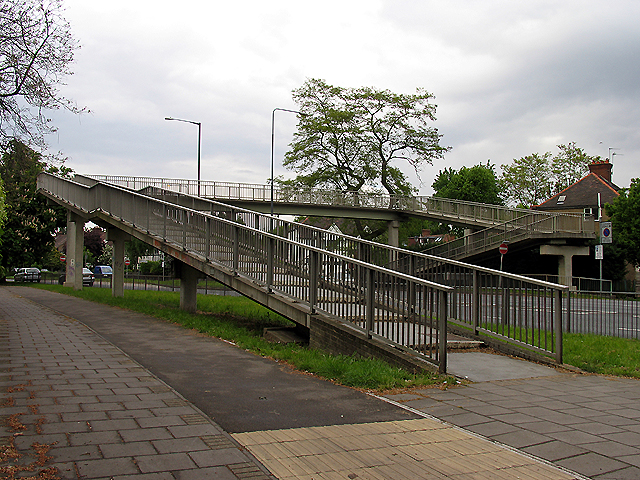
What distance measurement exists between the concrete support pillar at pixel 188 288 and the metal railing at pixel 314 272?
44.5 inches

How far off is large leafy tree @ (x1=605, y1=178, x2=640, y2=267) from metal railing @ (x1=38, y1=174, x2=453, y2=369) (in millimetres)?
33366

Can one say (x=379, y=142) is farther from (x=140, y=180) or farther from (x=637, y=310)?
(x=637, y=310)

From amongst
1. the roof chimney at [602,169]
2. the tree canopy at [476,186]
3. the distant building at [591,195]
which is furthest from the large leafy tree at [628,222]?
the tree canopy at [476,186]

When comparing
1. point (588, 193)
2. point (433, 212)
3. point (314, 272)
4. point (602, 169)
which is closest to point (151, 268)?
point (433, 212)

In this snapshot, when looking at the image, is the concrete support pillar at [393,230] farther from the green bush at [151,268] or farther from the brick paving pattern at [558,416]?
the brick paving pattern at [558,416]

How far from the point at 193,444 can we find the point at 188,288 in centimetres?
1140

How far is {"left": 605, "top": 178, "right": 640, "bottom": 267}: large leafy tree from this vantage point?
38094mm

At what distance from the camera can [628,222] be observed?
127 feet

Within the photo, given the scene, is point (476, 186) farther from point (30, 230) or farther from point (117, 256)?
point (117, 256)

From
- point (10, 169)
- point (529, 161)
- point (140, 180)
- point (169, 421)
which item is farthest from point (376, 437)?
point (529, 161)

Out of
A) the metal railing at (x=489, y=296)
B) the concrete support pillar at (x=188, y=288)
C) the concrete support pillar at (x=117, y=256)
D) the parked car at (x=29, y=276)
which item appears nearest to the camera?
the metal railing at (x=489, y=296)

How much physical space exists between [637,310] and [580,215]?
81.4 feet

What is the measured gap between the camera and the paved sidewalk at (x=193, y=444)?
371 centimetres

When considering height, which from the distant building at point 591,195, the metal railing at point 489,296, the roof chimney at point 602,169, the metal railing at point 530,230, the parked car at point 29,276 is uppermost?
the roof chimney at point 602,169
